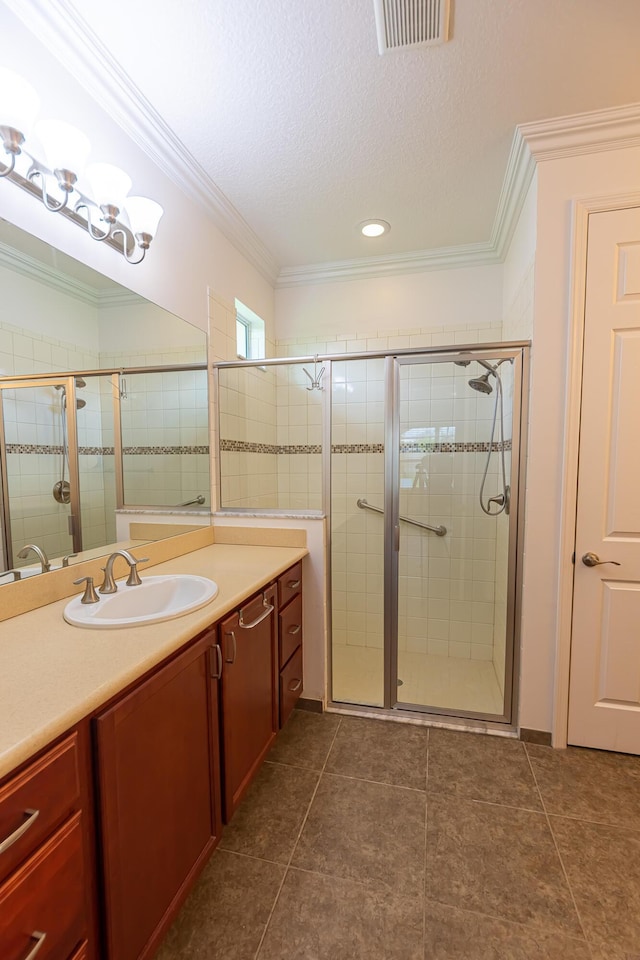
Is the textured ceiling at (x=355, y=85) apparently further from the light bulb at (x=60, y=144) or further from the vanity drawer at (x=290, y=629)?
the vanity drawer at (x=290, y=629)

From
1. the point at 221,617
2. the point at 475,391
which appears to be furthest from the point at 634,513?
the point at 221,617

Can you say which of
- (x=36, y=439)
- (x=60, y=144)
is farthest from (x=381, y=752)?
(x=60, y=144)

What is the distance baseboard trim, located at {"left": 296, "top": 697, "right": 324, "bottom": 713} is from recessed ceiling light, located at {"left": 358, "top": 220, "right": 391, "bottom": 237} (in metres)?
2.75

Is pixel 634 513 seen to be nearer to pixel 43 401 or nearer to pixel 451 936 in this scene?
pixel 451 936

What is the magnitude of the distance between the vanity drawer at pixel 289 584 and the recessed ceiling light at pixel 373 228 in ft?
6.68

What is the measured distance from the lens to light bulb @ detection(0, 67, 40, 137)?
109 cm

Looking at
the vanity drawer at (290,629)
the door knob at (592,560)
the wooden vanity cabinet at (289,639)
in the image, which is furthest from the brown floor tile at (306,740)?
the door knob at (592,560)

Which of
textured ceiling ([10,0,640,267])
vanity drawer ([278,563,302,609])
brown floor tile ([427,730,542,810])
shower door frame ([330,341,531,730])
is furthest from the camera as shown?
shower door frame ([330,341,531,730])

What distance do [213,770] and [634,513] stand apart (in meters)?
1.94

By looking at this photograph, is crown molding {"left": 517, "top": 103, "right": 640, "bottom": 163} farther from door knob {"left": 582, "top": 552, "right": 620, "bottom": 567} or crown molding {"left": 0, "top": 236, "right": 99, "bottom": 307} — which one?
crown molding {"left": 0, "top": 236, "right": 99, "bottom": 307}

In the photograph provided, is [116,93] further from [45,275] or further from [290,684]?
[290,684]

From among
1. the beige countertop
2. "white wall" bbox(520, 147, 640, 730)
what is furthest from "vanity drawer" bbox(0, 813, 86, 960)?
"white wall" bbox(520, 147, 640, 730)

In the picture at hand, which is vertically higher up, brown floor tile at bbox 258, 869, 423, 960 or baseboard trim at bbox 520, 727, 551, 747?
baseboard trim at bbox 520, 727, 551, 747

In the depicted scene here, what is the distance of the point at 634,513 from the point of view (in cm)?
179
